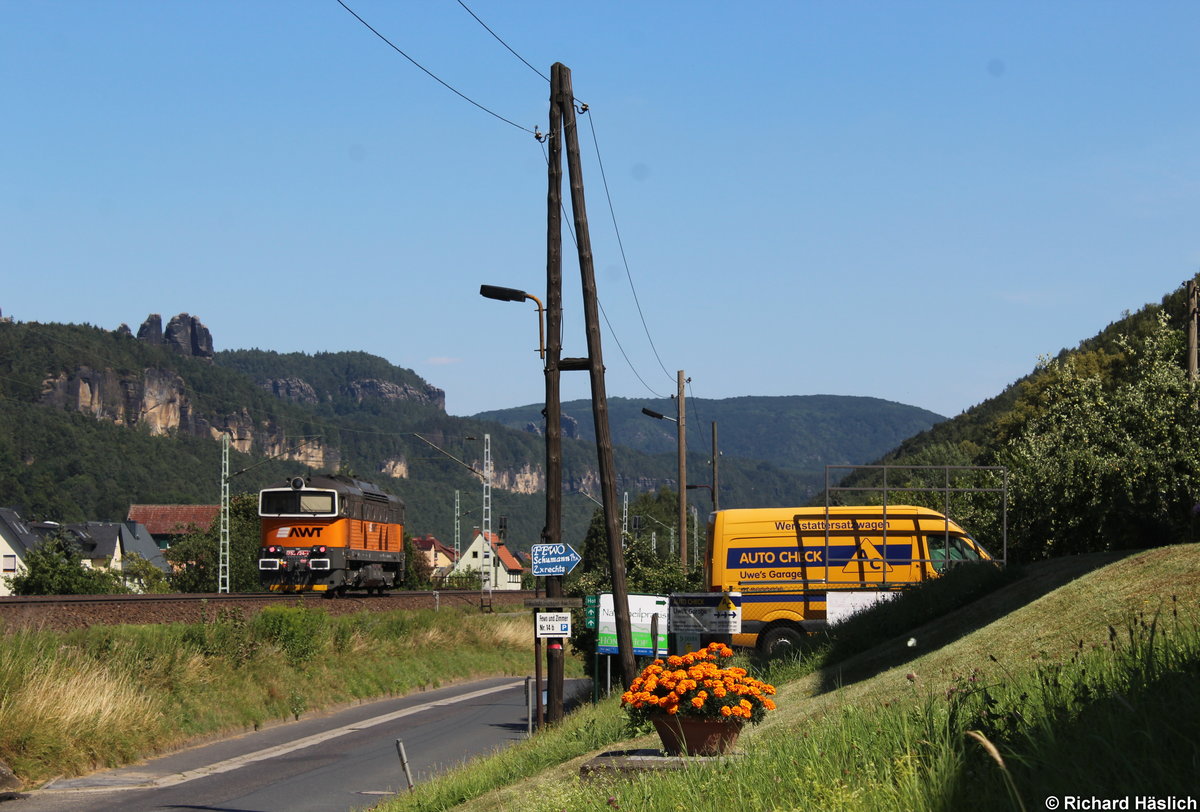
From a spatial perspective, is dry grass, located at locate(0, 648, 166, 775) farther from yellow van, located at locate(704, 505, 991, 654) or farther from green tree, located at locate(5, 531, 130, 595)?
green tree, located at locate(5, 531, 130, 595)

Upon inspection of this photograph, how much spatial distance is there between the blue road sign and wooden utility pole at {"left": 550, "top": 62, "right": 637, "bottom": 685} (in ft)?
2.05

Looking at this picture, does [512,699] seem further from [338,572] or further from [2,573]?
[2,573]

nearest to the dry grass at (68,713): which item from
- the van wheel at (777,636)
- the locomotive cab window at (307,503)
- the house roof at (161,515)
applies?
the van wheel at (777,636)

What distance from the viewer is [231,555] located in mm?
76750

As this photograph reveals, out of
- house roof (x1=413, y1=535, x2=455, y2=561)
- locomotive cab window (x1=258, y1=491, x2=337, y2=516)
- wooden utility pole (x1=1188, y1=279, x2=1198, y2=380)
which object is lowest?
locomotive cab window (x1=258, y1=491, x2=337, y2=516)

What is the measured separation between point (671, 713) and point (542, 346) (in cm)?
1093

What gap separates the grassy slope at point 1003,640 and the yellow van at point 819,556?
9.88 m

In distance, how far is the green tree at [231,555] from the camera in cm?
7499

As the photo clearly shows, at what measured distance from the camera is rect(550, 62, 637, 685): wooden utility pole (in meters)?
17.9

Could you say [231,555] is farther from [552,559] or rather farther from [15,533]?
[552,559]

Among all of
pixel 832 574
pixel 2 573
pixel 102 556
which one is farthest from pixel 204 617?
pixel 102 556

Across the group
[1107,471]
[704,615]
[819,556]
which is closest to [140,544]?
[819,556]

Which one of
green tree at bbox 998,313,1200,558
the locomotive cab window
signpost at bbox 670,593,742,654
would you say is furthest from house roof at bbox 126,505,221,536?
signpost at bbox 670,593,742,654

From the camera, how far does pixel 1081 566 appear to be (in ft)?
48.8
